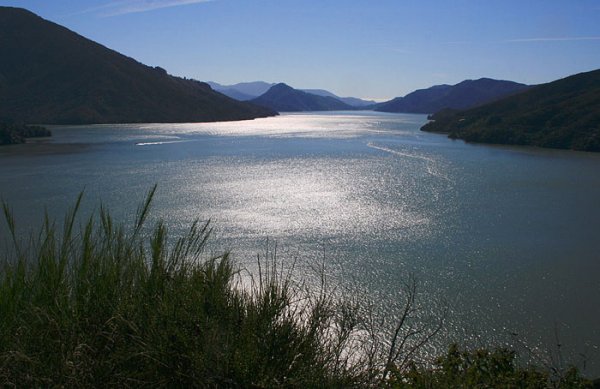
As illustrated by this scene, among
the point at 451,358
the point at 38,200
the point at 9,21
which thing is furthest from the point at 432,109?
the point at 451,358

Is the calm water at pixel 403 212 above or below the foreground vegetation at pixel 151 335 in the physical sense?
below

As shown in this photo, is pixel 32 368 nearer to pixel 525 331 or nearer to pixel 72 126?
pixel 525 331

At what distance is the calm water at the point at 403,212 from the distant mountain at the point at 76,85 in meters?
36.6

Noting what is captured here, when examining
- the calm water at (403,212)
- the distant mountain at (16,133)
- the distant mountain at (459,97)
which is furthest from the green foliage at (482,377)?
the distant mountain at (459,97)

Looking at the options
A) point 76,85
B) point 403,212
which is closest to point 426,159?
point 403,212

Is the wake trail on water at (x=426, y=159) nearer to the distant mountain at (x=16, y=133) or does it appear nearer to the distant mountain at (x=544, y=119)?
the distant mountain at (x=544, y=119)

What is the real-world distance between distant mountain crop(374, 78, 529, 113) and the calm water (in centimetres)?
12972

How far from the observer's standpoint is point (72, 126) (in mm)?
66500

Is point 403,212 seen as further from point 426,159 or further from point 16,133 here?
point 16,133

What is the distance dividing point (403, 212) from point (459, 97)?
157455 mm

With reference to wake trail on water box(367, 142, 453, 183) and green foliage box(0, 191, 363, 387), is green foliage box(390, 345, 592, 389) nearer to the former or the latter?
green foliage box(0, 191, 363, 387)

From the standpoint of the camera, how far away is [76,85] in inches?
2992

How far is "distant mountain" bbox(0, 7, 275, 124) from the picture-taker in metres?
71.6

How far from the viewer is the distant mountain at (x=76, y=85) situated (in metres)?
71.6
